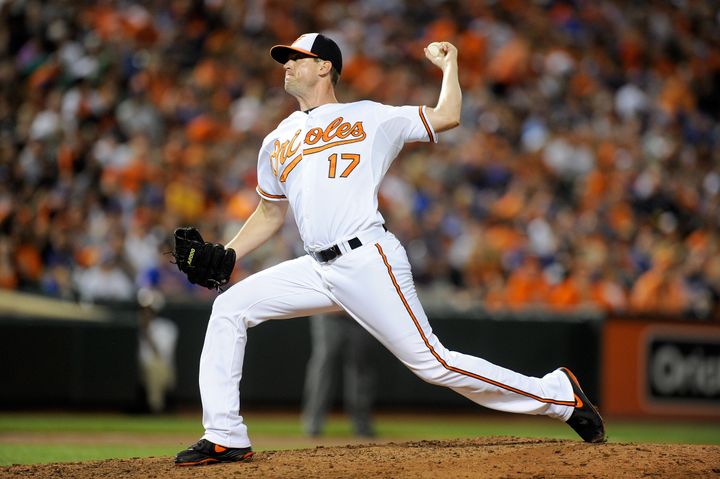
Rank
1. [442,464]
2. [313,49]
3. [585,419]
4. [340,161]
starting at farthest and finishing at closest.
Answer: [585,419], [313,49], [340,161], [442,464]

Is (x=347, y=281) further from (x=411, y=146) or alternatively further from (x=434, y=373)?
(x=411, y=146)

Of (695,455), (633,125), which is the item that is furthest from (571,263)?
(695,455)

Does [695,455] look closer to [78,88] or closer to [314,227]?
[314,227]

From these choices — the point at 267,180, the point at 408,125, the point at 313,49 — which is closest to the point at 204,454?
the point at 267,180

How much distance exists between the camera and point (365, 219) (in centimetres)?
482

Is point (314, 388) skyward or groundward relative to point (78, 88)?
groundward

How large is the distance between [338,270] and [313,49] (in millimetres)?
1108

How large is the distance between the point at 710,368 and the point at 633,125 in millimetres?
5127

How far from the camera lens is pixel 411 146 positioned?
13.7m

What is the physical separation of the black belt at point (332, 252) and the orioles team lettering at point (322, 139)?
12.6 inches

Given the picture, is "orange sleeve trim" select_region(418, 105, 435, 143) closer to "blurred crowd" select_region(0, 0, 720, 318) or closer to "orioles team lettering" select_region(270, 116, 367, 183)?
"orioles team lettering" select_region(270, 116, 367, 183)

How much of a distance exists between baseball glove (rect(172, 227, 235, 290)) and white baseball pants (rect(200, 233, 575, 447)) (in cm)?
12

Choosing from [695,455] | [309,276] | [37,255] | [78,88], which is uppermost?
[78,88]

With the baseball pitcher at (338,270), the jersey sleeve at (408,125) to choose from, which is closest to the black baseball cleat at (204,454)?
the baseball pitcher at (338,270)
